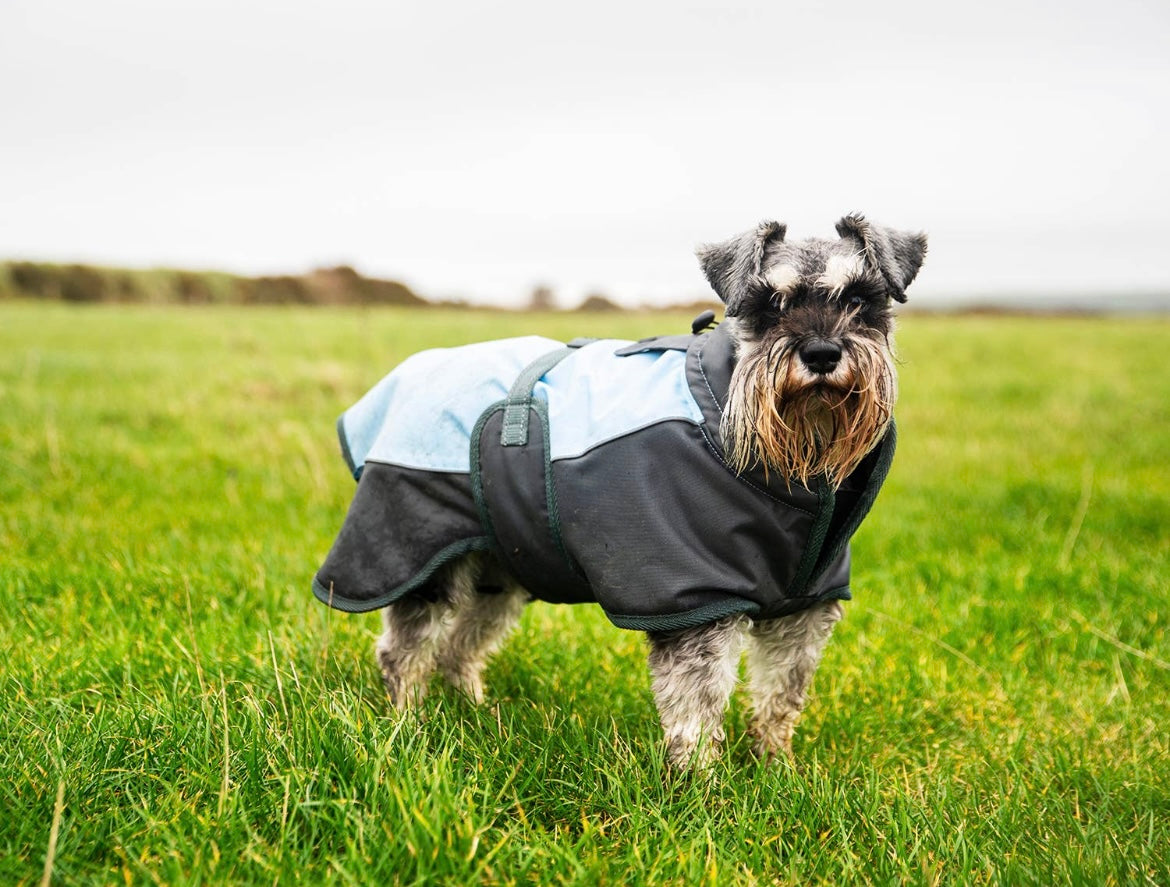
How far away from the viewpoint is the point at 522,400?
3.84 meters

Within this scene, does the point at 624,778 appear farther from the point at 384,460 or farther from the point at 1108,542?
the point at 1108,542

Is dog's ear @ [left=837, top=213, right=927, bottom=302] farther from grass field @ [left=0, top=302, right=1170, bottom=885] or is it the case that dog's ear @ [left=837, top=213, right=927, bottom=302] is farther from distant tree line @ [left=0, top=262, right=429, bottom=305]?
distant tree line @ [left=0, top=262, right=429, bottom=305]

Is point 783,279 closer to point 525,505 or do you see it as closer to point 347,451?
point 525,505

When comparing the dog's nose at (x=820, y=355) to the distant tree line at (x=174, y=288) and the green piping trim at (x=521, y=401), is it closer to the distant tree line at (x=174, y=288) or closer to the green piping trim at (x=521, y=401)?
the green piping trim at (x=521, y=401)

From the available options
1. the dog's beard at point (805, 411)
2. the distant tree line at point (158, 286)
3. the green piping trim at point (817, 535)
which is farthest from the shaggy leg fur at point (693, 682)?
the distant tree line at point (158, 286)

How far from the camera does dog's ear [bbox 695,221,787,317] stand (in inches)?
141

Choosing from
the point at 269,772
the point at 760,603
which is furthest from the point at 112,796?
the point at 760,603

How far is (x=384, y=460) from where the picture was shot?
4004 millimetres

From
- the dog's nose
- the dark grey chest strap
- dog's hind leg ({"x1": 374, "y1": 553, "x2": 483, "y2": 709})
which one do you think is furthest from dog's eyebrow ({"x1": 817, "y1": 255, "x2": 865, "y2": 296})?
dog's hind leg ({"x1": 374, "y1": 553, "x2": 483, "y2": 709})

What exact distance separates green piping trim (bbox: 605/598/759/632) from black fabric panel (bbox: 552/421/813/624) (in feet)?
0.05

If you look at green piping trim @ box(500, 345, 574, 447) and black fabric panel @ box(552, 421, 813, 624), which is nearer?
black fabric panel @ box(552, 421, 813, 624)

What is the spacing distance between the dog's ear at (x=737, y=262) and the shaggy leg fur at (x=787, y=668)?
1.42 m

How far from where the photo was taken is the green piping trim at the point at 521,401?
12.3 ft

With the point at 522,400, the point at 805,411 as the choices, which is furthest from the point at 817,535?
the point at 522,400
